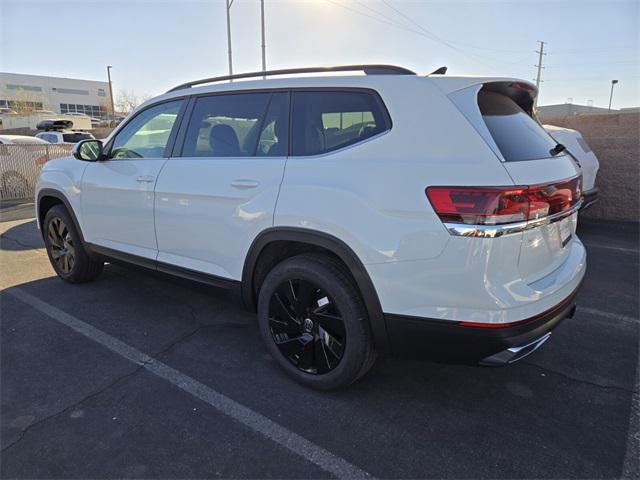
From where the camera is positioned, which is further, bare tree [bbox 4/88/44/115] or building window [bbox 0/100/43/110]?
building window [bbox 0/100/43/110]

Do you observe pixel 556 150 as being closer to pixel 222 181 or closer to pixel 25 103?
pixel 222 181

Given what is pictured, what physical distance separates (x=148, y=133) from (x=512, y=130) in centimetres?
289

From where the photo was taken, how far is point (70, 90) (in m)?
86.9

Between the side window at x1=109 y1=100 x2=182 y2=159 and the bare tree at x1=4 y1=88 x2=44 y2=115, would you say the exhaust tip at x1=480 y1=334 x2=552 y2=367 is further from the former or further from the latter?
the bare tree at x1=4 y1=88 x2=44 y2=115

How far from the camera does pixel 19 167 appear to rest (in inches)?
420

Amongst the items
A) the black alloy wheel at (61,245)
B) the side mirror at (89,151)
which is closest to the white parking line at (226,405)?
the black alloy wheel at (61,245)

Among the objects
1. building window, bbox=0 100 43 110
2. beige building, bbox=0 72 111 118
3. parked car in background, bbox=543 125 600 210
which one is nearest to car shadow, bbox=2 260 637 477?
parked car in background, bbox=543 125 600 210

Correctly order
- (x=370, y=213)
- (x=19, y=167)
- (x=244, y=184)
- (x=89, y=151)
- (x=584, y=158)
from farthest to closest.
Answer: (x=19, y=167) < (x=584, y=158) < (x=89, y=151) < (x=244, y=184) < (x=370, y=213)

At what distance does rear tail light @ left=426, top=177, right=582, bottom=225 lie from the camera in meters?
2.02

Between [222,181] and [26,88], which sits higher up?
[26,88]

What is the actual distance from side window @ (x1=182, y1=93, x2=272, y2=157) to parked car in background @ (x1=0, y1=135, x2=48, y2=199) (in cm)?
946

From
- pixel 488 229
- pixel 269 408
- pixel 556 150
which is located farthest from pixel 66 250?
pixel 556 150

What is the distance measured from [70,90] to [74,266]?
325 feet

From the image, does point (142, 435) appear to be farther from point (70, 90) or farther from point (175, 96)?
point (70, 90)
